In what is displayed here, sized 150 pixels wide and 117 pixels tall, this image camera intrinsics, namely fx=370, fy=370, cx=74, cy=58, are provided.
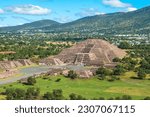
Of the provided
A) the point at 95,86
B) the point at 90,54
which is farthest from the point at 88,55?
the point at 95,86

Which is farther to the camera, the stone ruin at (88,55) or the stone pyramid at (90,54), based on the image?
the stone pyramid at (90,54)

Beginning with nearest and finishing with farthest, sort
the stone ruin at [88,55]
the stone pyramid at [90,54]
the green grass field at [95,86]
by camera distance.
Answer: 1. the green grass field at [95,86]
2. the stone ruin at [88,55]
3. the stone pyramid at [90,54]

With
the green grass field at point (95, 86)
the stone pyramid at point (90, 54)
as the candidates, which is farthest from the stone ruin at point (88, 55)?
the green grass field at point (95, 86)

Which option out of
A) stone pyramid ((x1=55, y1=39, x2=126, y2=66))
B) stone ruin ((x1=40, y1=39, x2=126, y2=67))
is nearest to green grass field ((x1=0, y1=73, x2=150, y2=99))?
stone ruin ((x1=40, y1=39, x2=126, y2=67))

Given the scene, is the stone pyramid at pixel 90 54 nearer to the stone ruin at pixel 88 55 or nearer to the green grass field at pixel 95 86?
the stone ruin at pixel 88 55

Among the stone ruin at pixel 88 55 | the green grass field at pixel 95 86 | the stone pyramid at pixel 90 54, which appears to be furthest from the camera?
the stone pyramid at pixel 90 54

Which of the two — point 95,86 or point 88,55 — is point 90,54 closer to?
point 88,55
